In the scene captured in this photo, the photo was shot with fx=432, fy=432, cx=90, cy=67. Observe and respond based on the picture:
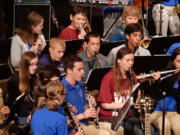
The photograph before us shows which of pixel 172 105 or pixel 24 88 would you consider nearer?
pixel 24 88

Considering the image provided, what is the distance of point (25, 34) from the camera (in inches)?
216

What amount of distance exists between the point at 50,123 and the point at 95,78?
4.15 ft

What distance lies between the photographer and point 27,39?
5.48 metres

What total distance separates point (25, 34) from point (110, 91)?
1379 millimetres

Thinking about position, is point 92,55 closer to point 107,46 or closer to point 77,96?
point 107,46

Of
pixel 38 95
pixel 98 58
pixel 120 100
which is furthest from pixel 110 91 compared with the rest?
pixel 38 95

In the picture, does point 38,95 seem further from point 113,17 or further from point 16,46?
point 113,17

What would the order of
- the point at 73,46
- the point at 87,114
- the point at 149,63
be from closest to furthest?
the point at 87,114
the point at 149,63
the point at 73,46

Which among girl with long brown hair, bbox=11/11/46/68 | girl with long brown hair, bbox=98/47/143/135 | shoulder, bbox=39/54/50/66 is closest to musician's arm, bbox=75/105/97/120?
girl with long brown hair, bbox=98/47/143/135

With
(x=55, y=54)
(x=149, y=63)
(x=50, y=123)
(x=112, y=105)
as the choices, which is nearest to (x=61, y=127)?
(x=50, y=123)

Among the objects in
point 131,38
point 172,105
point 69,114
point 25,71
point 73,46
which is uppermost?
point 131,38

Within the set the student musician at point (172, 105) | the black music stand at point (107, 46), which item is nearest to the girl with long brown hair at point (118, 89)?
the student musician at point (172, 105)

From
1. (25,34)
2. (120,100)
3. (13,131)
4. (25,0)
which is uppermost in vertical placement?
(25,0)

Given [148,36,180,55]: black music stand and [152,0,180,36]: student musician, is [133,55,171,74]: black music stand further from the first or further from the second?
[152,0,180,36]: student musician
